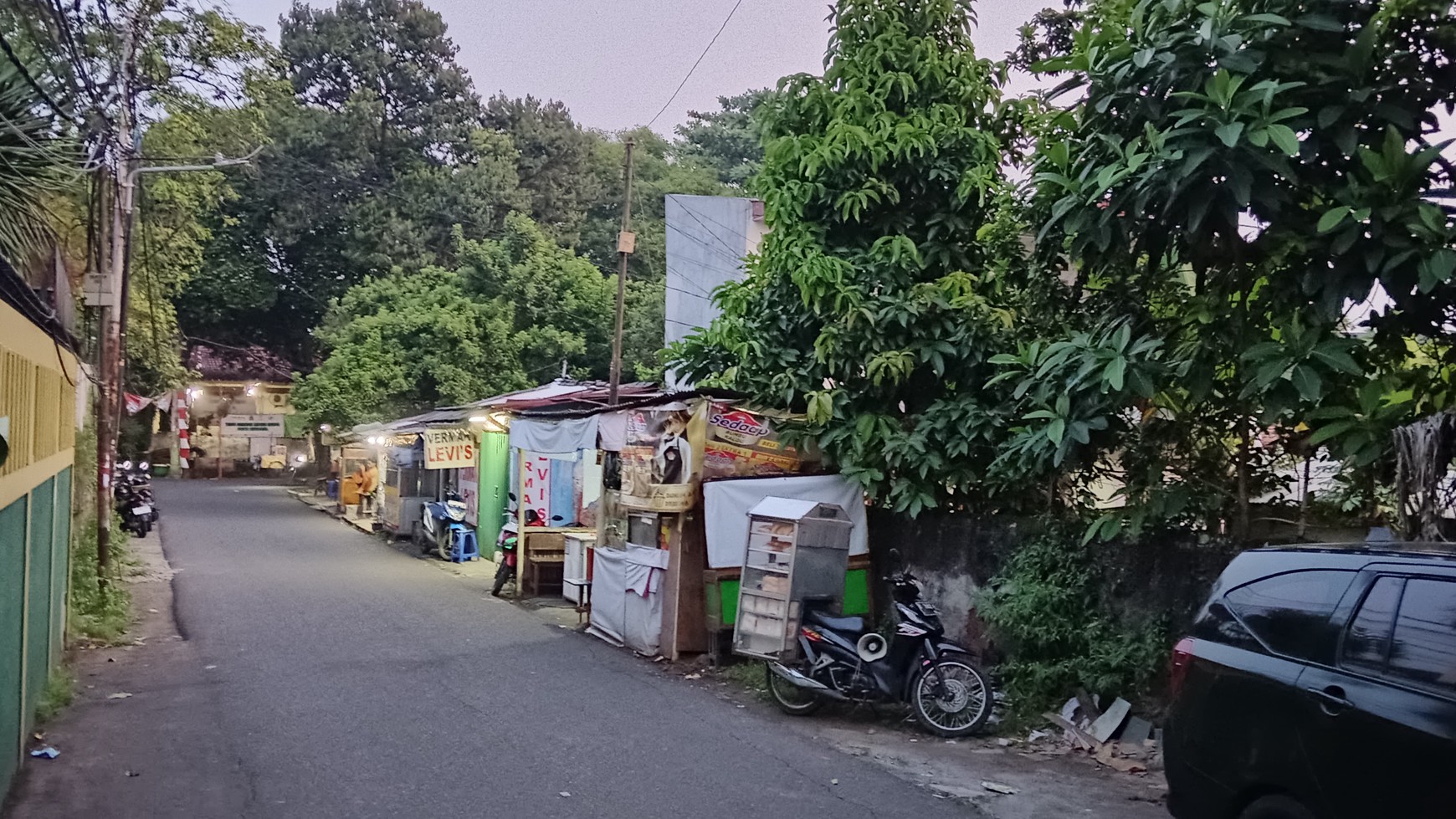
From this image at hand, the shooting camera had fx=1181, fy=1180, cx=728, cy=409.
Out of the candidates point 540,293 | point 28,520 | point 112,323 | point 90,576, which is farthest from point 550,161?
point 28,520

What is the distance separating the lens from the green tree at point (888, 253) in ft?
34.8

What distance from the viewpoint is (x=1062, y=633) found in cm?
884

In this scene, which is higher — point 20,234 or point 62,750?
point 20,234

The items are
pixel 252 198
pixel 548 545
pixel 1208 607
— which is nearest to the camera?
pixel 1208 607

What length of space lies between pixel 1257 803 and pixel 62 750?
7.50 metres

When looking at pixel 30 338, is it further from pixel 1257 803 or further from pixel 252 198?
pixel 252 198

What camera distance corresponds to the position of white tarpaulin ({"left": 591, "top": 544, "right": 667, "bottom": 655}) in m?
12.1

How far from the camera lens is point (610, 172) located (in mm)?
50125

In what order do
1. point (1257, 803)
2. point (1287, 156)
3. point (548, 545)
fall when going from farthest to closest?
point (548, 545)
point (1287, 156)
point (1257, 803)

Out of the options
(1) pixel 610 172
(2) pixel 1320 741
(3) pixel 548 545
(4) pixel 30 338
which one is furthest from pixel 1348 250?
→ (1) pixel 610 172

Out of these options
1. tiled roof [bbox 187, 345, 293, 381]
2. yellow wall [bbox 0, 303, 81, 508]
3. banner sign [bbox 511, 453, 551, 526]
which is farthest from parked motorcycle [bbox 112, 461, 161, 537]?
tiled roof [bbox 187, 345, 293, 381]

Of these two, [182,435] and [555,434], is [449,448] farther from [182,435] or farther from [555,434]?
[182,435]

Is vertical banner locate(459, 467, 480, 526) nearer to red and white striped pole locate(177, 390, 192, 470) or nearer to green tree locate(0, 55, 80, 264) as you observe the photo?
green tree locate(0, 55, 80, 264)

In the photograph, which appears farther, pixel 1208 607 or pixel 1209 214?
pixel 1209 214
